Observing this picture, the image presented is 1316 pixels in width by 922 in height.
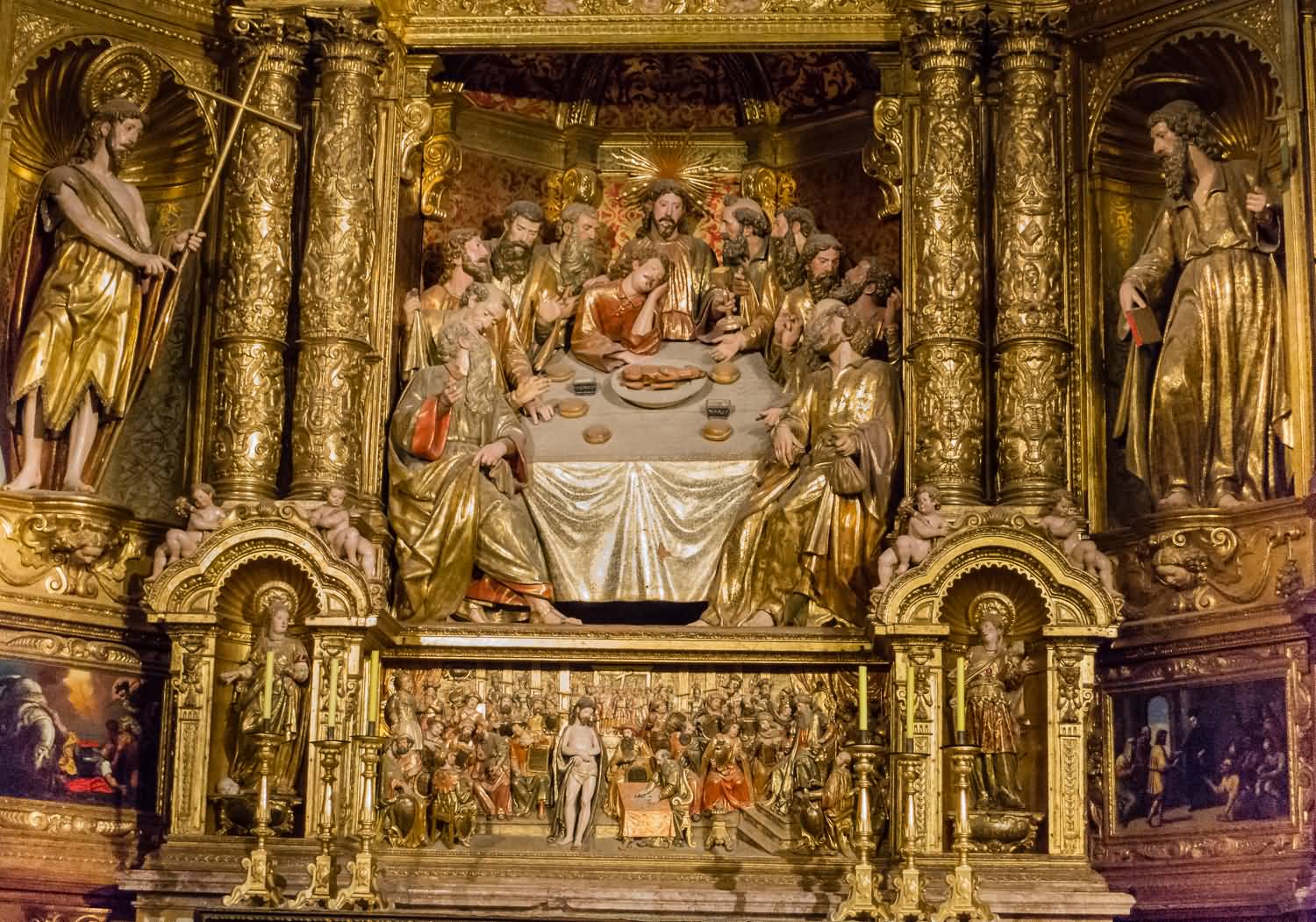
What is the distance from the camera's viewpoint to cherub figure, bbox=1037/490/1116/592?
1622cm

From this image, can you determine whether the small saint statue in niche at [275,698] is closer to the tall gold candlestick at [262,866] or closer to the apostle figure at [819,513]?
the tall gold candlestick at [262,866]

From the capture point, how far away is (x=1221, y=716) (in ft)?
53.5

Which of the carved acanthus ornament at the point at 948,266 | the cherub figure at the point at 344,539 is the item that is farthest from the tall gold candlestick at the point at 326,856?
the carved acanthus ornament at the point at 948,266

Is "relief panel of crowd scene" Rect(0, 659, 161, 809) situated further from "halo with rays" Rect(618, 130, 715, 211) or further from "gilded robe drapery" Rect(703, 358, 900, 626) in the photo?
"halo with rays" Rect(618, 130, 715, 211)

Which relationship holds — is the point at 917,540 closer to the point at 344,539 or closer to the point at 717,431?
the point at 717,431

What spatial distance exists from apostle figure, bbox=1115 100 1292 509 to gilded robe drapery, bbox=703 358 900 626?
1706 millimetres

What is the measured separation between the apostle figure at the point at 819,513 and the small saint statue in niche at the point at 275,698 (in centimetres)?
285

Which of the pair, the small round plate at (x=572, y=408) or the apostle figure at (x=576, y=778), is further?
the small round plate at (x=572, y=408)

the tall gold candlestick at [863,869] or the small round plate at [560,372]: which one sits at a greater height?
the small round plate at [560,372]

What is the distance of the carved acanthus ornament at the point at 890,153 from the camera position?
59.0 feet

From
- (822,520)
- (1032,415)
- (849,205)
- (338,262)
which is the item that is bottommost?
(822,520)

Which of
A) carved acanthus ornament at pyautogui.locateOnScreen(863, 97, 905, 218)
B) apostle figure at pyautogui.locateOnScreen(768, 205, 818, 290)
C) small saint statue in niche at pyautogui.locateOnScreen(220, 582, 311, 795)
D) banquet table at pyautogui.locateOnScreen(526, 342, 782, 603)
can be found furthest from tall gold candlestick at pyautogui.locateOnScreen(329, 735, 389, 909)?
carved acanthus ornament at pyautogui.locateOnScreen(863, 97, 905, 218)

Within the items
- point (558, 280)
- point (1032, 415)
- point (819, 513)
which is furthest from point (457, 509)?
point (1032, 415)

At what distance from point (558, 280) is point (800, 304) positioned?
1845 mm
